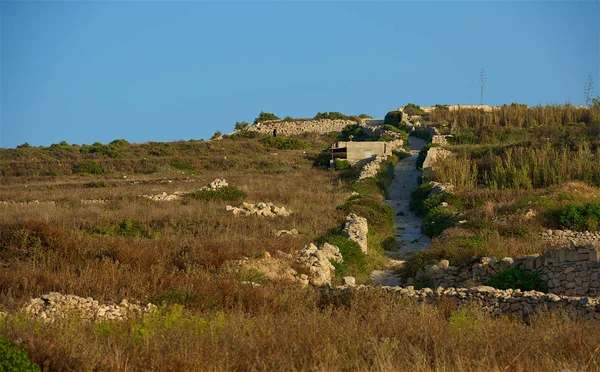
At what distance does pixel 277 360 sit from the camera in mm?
5844

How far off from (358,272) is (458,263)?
7.19 ft

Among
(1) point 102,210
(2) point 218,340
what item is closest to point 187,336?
(2) point 218,340

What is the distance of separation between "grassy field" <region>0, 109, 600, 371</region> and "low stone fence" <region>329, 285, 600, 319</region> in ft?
1.36

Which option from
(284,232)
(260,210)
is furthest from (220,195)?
(284,232)

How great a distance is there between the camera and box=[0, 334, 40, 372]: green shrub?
5.29m

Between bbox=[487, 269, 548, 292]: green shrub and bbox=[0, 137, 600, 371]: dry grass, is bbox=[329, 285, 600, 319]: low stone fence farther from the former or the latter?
bbox=[487, 269, 548, 292]: green shrub

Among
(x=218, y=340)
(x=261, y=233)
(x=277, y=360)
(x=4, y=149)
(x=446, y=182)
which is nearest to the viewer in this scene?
(x=277, y=360)

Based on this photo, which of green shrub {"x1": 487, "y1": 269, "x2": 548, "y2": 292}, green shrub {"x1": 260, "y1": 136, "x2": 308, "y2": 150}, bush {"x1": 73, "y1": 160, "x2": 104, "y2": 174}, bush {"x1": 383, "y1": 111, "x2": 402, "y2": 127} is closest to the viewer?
green shrub {"x1": 487, "y1": 269, "x2": 548, "y2": 292}

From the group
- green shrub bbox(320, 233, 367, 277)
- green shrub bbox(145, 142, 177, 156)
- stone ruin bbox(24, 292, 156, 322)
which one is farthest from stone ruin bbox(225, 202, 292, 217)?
green shrub bbox(145, 142, 177, 156)

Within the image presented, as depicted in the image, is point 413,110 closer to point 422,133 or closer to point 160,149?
point 422,133

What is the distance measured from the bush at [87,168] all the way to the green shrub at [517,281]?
35189 mm

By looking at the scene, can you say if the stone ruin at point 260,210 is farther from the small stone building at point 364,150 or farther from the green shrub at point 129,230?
the small stone building at point 364,150

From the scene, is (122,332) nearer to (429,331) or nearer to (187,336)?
(187,336)

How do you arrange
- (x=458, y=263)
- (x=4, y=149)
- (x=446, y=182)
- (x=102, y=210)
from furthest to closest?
Result: (x=4, y=149) → (x=446, y=182) → (x=102, y=210) → (x=458, y=263)
